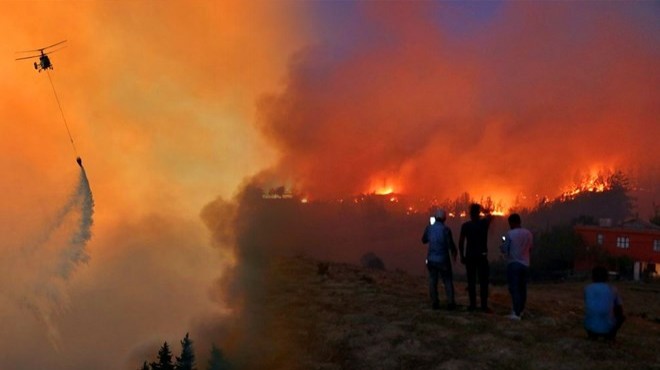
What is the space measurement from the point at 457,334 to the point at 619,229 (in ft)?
114

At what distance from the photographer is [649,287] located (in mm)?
30078

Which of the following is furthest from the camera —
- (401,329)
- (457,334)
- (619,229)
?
(619,229)

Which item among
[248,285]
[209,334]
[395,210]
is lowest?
[209,334]

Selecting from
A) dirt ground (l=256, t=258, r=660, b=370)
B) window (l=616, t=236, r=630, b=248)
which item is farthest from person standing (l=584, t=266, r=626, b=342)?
window (l=616, t=236, r=630, b=248)

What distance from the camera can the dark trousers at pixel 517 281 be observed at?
12859mm

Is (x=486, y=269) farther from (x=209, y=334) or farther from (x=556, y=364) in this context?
(x=209, y=334)

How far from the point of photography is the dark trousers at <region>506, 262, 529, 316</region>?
Result: 12.9 m

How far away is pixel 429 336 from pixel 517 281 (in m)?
2.46

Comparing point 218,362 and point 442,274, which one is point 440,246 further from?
point 218,362

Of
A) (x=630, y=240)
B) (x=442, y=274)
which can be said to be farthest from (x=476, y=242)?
(x=630, y=240)

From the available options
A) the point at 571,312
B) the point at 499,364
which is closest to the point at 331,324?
the point at 499,364

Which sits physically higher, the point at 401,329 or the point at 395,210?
the point at 395,210

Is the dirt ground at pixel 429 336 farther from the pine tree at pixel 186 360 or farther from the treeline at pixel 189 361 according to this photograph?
the pine tree at pixel 186 360

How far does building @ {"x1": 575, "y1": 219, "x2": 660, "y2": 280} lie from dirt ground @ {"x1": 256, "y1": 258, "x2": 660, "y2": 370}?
2662 cm
